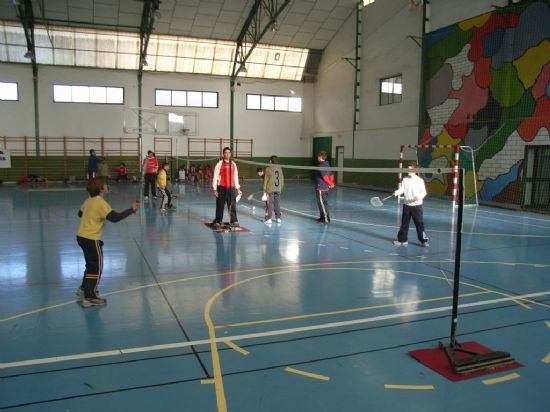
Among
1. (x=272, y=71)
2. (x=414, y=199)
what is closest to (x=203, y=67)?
(x=272, y=71)

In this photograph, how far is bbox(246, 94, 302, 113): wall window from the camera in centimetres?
3289

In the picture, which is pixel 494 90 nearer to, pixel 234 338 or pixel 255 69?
pixel 255 69

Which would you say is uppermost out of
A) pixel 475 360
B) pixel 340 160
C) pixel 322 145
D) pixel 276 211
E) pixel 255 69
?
pixel 255 69

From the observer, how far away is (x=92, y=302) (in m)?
6.14

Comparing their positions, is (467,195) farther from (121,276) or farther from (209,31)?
(209,31)

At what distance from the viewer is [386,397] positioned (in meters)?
3.94

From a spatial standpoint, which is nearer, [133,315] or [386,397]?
[386,397]

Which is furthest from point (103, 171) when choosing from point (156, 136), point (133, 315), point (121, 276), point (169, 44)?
point (133, 315)

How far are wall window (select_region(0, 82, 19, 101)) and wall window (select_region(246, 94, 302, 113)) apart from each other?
14299mm

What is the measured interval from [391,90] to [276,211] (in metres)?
15.3

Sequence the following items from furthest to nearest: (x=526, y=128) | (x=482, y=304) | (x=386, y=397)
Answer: (x=526, y=128) → (x=482, y=304) → (x=386, y=397)

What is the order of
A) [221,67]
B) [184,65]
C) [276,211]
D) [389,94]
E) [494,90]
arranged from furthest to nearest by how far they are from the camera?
1. [221,67]
2. [184,65]
3. [389,94]
4. [494,90]
5. [276,211]

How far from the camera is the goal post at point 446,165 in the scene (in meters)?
19.4

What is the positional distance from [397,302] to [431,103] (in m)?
18.0
